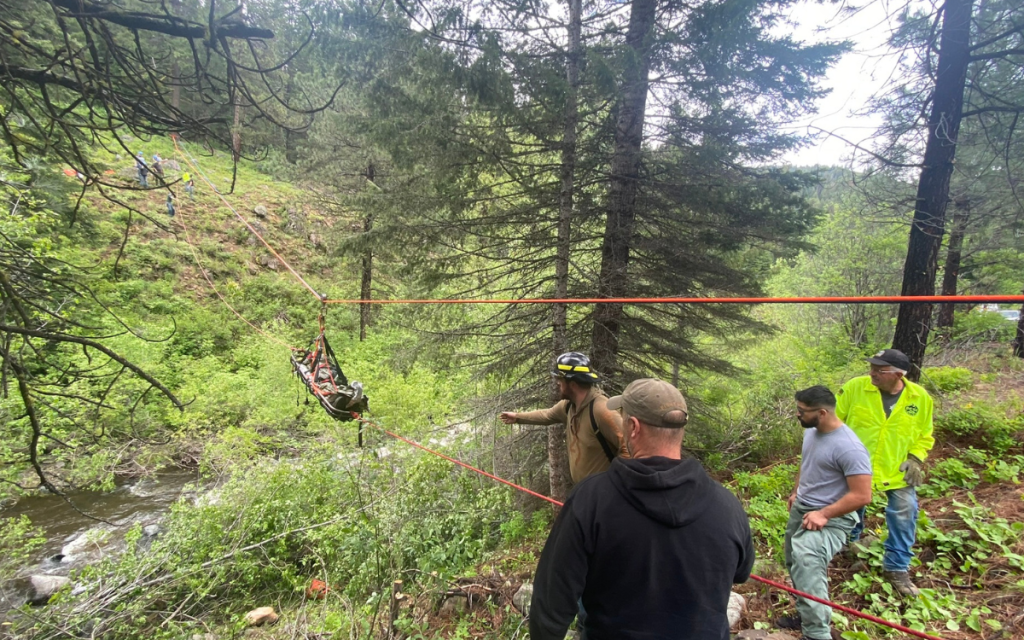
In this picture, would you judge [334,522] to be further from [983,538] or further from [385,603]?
[983,538]

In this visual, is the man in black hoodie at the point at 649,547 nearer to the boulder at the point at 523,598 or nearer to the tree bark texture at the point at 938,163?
the boulder at the point at 523,598

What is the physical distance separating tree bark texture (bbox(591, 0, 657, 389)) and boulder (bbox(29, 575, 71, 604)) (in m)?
8.07

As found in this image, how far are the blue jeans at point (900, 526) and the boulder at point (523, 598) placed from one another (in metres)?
2.72

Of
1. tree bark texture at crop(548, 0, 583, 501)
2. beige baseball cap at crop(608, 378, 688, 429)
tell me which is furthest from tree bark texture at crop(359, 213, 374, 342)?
beige baseball cap at crop(608, 378, 688, 429)

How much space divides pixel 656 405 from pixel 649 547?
46 centimetres

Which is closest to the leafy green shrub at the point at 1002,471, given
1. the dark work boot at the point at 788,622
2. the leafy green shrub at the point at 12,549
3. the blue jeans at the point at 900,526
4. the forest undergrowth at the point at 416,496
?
the forest undergrowth at the point at 416,496

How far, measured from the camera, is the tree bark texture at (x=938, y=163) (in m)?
4.68

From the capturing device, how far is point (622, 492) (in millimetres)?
1387

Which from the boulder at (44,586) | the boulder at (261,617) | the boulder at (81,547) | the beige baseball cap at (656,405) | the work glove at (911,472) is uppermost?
the beige baseball cap at (656,405)

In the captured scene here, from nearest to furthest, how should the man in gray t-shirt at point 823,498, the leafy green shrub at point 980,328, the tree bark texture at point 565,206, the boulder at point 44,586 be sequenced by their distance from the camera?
the man in gray t-shirt at point 823,498
the tree bark texture at point 565,206
the boulder at point 44,586
the leafy green shrub at point 980,328

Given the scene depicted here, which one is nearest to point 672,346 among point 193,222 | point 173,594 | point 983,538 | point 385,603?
point 983,538

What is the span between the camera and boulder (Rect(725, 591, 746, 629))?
9.39ft

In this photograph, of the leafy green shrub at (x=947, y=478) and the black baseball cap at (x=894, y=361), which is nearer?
the black baseball cap at (x=894, y=361)

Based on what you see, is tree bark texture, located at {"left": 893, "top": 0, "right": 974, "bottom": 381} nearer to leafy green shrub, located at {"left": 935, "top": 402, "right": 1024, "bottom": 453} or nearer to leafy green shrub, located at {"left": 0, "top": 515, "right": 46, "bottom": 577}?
leafy green shrub, located at {"left": 935, "top": 402, "right": 1024, "bottom": 453}
